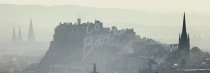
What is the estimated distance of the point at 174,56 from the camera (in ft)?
588

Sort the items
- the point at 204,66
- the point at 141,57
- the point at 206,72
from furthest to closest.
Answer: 1. the point at 141,57
2. the point at 204,66
3. the point at 206,72

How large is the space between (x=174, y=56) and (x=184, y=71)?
2225cm

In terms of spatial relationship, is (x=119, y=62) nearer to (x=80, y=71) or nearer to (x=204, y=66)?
(x=80, y=71)

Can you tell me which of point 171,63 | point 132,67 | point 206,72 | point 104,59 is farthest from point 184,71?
point 104,59

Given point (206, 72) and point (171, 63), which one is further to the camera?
point (171, 63)

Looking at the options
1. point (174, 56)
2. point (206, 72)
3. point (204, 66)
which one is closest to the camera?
point (206, 72)

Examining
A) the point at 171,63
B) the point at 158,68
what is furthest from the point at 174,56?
the point at 158,68

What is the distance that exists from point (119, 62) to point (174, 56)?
63.7 feet

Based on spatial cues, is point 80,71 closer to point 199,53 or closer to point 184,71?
point 199,53

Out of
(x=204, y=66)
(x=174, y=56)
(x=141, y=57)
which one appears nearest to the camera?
(x=204, y=66)

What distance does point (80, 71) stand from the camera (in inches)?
7618

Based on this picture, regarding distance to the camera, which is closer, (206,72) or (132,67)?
(206,72)

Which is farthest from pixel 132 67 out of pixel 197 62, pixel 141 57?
pixel 197 62

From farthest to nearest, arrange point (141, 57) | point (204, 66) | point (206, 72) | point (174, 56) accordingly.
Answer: point (141, 57)
point (174, 56)
point (204, 66)
point (206, 72)
